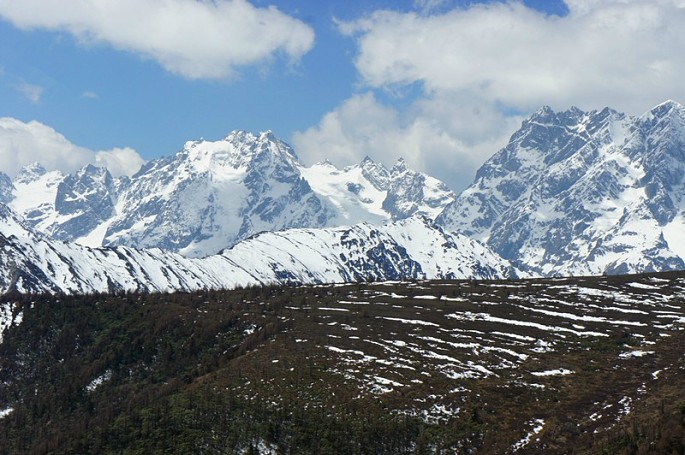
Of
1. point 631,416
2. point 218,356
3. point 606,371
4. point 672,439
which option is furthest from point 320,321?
point 672,439

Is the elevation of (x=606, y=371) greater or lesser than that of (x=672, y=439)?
greater

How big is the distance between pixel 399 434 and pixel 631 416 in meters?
30.1

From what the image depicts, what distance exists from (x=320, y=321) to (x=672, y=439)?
93817 millimetres

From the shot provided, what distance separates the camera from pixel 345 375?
124 metres

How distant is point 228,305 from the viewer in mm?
185875

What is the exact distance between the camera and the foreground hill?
104 meters

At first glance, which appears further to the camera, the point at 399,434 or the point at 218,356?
the point at 218,356

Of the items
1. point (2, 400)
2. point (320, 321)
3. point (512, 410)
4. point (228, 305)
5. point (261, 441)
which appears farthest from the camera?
point (228, 305)

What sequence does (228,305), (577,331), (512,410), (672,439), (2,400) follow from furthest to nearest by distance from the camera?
1. (228,305)
2. (577,331)
3. (2,400)
4. (512,410)
5. (672,439)

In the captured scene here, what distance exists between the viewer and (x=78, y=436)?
10944 cm

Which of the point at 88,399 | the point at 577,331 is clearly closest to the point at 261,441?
the point at 88,399

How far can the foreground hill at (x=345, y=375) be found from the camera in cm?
10369

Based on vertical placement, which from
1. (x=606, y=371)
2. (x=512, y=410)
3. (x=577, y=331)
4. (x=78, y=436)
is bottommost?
(x=78, y=436)

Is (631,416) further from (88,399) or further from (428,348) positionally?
(88,399)
